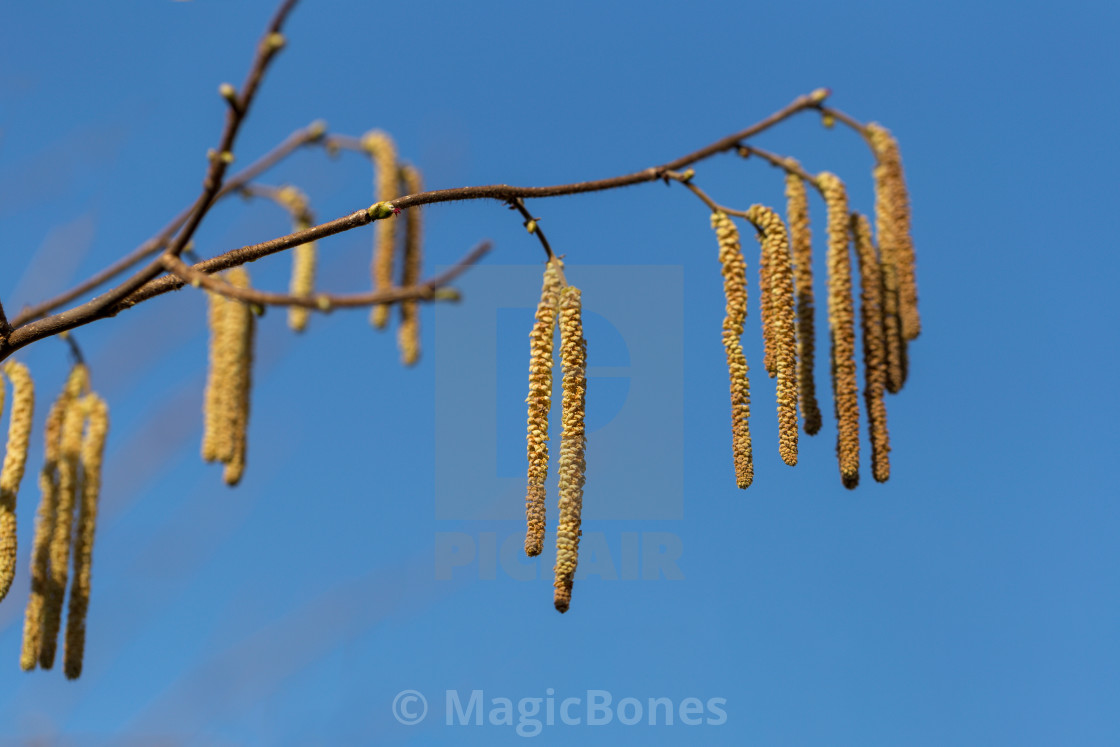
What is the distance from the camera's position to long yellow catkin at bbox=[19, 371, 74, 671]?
7.09ft

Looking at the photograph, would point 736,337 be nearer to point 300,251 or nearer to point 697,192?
point 697,192

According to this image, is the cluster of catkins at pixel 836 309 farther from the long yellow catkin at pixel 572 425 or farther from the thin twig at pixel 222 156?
the thin twig at pixel 222 156

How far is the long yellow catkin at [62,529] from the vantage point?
2.17 meters

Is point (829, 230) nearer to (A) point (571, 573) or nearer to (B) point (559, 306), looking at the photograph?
(B) point (559, 306)

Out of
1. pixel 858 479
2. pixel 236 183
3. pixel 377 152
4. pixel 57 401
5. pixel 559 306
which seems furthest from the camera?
pixel 377 152

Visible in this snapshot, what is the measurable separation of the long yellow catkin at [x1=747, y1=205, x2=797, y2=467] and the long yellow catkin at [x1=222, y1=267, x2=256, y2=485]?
4.15 ft

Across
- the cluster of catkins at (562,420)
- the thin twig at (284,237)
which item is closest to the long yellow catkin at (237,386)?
the thin twig at (284,237)

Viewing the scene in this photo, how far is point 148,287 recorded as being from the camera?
1622 millimetres

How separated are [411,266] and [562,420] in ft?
4.54

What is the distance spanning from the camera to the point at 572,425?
1.71 metres

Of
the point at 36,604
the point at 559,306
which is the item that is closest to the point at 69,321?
the point at 559,306

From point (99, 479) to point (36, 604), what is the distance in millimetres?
278

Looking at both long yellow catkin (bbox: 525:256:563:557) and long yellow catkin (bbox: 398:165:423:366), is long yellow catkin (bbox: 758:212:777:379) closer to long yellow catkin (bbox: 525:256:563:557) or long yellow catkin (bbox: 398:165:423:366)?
long yellow catkin (bbox: 525:256:563:557)

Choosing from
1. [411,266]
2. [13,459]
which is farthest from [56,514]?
[411,266]
